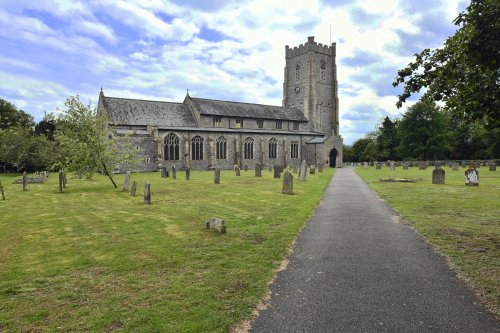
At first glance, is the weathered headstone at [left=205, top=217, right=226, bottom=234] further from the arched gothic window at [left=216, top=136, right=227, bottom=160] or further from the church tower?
the church tower

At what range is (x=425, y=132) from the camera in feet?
200

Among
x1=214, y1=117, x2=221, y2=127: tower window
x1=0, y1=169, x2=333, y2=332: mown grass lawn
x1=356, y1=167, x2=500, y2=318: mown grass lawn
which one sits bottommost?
x1=0, y1=169, x2=333, y2=332: mown grass lawn

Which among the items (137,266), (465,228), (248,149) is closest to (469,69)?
(465,228)

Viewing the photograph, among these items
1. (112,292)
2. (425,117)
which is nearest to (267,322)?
(112,292)

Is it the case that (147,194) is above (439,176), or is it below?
below

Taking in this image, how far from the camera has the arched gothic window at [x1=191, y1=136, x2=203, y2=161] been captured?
46188mm

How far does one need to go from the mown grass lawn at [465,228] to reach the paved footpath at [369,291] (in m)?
0.30

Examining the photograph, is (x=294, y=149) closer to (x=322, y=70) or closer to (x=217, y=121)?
(x=217, y=121)

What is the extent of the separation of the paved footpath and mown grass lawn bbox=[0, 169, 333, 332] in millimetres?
481

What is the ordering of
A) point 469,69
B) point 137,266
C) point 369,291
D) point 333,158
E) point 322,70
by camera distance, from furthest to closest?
1. point 322,70
2. point 333,158
3. point 469,69
4. point 137,266
5. point 369,291

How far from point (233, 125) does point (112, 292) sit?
1893 inches

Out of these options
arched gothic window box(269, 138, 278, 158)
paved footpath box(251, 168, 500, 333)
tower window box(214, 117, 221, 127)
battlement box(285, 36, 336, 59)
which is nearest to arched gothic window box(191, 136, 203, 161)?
tower window box(214, 117, 221, 127)

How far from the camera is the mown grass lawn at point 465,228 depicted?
5.34m

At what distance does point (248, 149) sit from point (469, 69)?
4367 centimetres
